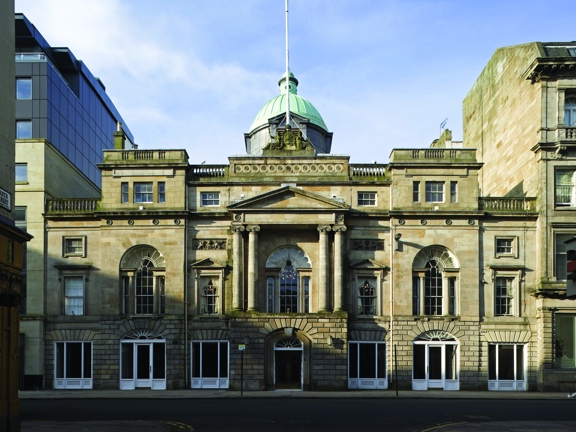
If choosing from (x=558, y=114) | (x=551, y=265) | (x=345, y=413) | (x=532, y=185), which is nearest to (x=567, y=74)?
(x=558, y=114)

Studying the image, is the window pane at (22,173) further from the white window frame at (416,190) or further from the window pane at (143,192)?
the white window frame at (416,190)

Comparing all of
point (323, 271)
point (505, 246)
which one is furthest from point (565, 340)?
point (323, 271)

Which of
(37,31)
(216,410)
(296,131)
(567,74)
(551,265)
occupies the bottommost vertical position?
(216,410)

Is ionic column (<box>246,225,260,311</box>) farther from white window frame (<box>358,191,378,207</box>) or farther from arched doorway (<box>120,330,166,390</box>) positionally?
white window frame (<box>358,191,378,207</box>)

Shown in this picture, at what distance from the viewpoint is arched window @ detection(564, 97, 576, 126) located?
44812mm

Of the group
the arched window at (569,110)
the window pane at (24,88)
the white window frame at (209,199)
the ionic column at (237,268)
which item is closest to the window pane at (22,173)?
the window pane at (24,88)

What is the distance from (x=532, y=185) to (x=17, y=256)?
3306 centimetres

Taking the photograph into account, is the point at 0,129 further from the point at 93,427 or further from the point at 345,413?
the point at 345,413

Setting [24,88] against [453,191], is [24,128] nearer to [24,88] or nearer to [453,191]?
[24,88]

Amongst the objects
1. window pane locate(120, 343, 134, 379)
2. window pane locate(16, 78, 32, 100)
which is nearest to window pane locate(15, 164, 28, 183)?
window pane locate(16, 78, 32, 100)

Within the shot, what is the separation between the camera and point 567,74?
44.4 meters

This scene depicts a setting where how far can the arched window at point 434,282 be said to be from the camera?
44250 mm

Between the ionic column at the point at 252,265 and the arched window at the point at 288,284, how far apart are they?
4.23 feet

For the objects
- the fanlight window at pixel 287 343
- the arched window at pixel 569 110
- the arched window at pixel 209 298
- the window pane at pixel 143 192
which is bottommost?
the fanlight window at pixel 287 343
